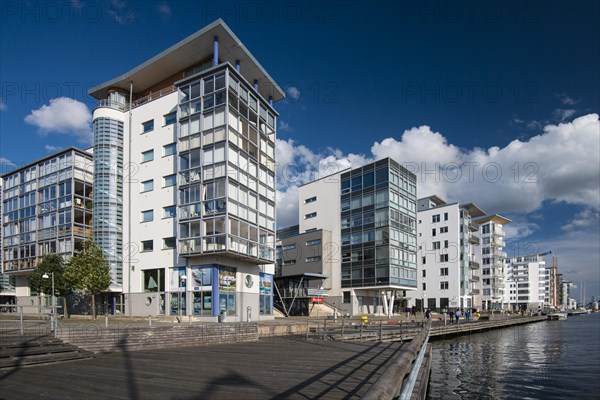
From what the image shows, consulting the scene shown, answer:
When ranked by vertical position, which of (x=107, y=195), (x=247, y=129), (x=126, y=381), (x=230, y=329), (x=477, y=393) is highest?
(x=247, y=129)

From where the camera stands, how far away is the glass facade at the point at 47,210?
154ft

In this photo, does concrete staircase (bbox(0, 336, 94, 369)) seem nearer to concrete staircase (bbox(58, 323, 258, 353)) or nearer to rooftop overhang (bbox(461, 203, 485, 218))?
concrete staircase (bbox(58, 323, 258, 353))

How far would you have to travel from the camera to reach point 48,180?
50688 mm

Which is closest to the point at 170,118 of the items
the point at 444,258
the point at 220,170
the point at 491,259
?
the point at 220,170

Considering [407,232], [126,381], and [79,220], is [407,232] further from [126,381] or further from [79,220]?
[126,381]

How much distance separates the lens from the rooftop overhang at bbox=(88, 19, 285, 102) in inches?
1665

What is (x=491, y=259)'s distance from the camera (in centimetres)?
11212

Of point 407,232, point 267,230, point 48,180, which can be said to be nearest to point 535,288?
point 407,232

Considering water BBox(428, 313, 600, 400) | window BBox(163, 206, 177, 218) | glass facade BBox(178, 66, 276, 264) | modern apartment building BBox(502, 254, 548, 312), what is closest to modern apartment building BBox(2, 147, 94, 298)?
window BBox(163, 206, 177, 218)

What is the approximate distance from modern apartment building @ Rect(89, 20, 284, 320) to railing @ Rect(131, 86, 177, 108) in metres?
0.19

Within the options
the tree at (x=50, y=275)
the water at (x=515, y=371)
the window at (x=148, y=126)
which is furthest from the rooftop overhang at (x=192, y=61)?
the water at (x=515, y=371)

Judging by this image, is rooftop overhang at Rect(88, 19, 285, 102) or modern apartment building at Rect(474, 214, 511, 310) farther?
modern apartment building at Rect(474, 214, 511, 310)

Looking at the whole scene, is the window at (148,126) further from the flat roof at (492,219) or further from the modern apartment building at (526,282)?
the modern apartment building at (526,282)

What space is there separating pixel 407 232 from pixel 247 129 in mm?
35516
